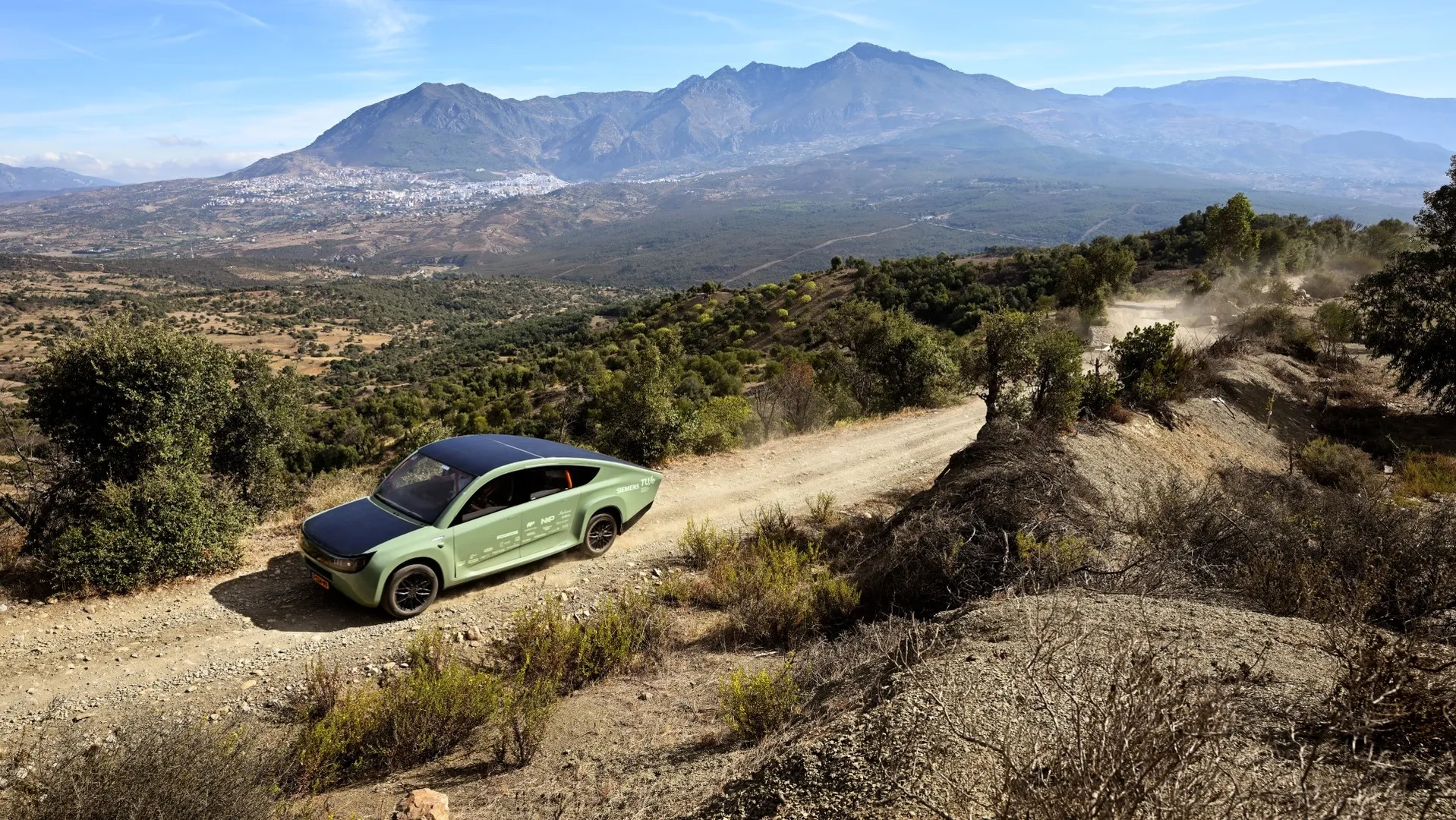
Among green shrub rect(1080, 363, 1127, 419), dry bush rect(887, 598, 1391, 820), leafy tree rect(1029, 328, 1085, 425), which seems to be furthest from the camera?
green shrub rect(1080, 363, 1127, 419)

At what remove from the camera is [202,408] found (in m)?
9.66

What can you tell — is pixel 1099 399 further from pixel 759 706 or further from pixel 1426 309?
pixel 759 706

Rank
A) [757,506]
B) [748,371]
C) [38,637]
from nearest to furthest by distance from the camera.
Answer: [38,637] < [757,506] < [748,371]

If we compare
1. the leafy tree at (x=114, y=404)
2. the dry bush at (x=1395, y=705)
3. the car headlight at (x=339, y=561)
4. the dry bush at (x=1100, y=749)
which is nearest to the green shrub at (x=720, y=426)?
the car headlight at (x=339, y=561)

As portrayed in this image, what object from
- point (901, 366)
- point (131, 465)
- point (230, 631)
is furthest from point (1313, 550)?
point (901, 366)

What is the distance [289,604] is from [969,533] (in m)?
7.00

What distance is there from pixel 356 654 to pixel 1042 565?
6.35 metres

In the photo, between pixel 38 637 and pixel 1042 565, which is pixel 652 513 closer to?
pixel 1042 565

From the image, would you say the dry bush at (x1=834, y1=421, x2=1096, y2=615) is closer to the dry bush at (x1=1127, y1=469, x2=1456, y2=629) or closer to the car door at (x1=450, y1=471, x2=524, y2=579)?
the dry bush at (x1=1127, y1=469, x2=1456, y2=629)

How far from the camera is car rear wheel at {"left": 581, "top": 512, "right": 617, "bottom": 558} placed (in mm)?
8383

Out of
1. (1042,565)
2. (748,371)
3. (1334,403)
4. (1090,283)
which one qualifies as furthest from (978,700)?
(1090,283)

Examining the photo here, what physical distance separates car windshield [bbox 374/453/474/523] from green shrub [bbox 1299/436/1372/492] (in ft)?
43.7

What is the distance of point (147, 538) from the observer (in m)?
7.01

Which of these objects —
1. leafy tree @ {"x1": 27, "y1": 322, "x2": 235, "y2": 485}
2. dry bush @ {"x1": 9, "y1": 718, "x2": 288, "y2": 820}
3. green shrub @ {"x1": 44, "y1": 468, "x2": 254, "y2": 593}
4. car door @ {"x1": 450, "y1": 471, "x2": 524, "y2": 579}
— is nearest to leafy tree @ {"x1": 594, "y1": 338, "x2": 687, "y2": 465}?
car door @ {"x1": 450, "y1": 471, "x2": 524, "y2": 579}
